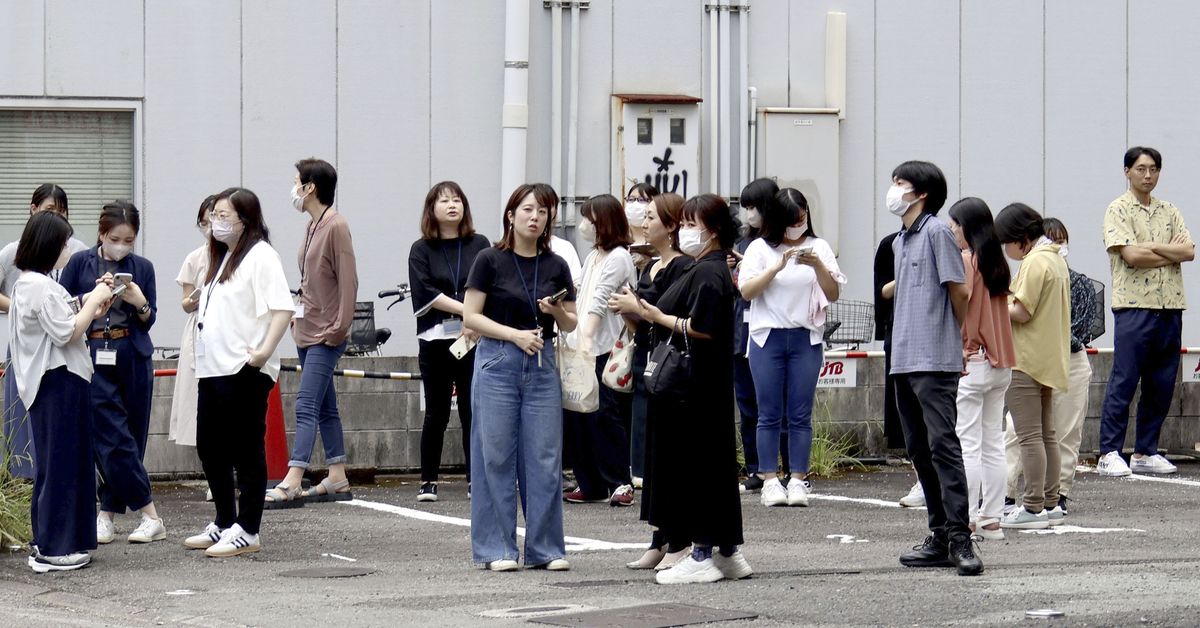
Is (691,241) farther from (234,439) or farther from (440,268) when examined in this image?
(440,268)

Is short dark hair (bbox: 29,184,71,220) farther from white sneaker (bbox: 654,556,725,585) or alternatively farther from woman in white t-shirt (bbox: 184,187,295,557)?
white sneaker (bbox: 654,556,725,585)

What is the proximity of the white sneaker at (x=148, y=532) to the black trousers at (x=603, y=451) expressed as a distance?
2889 millimetres

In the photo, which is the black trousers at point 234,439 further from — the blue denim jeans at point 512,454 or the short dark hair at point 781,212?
the short dark hair at point 781,212

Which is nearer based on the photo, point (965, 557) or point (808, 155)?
point (965, 557)

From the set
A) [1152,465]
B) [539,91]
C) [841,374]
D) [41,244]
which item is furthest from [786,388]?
[539,91]

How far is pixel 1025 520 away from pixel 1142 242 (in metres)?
3.83

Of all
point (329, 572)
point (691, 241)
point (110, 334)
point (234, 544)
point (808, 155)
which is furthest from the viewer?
point (808, 155)

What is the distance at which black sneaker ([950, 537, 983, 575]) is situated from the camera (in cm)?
802

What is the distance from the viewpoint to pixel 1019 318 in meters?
9.89

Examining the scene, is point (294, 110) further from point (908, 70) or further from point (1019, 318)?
point (1019, 318)

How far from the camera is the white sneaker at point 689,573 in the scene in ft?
25.9

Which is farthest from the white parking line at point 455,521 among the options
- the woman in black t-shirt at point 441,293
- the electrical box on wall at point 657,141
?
the electrical box on wall at point 657,141

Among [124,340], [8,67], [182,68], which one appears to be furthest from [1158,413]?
[8,67]

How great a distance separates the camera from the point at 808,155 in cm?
1733
